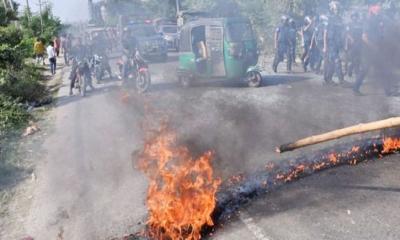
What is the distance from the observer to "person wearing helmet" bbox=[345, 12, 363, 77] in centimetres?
1211

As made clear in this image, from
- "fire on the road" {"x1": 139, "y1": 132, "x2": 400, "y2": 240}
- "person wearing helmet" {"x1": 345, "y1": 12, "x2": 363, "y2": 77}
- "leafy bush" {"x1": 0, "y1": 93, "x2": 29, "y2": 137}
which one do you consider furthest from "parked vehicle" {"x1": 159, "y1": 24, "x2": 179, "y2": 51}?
"fire on the road" {"x1": 139, "y1": 132, "x2": 400, "y2": 240}

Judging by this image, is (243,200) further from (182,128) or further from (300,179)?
(182,128)

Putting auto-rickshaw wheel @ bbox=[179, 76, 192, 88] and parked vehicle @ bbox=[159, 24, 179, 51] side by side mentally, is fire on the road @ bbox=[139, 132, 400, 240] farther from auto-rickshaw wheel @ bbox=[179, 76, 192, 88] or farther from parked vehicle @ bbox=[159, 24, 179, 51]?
parked vehicle @ bbox=[159, 24, 179, 51]

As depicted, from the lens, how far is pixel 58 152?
29.5 feet

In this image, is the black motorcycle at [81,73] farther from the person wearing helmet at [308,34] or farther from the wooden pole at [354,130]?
the wooden pole at [354,130]

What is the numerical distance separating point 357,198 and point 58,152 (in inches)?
238

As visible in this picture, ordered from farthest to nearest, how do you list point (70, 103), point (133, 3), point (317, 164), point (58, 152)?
point (133, 3), point (70, 103), point (58, 152), point (317, 164)

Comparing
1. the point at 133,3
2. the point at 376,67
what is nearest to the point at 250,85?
the point at 376,67

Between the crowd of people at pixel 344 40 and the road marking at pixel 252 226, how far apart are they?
7625 mm

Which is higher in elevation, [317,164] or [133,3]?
[133,3]

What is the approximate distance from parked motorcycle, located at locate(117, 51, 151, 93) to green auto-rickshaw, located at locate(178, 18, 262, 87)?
1356mm

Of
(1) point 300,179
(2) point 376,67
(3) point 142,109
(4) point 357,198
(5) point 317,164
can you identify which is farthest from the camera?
(2) point 376,67

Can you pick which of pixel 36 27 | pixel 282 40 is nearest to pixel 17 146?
pixel 282 40

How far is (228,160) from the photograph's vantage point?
7.51 metres
